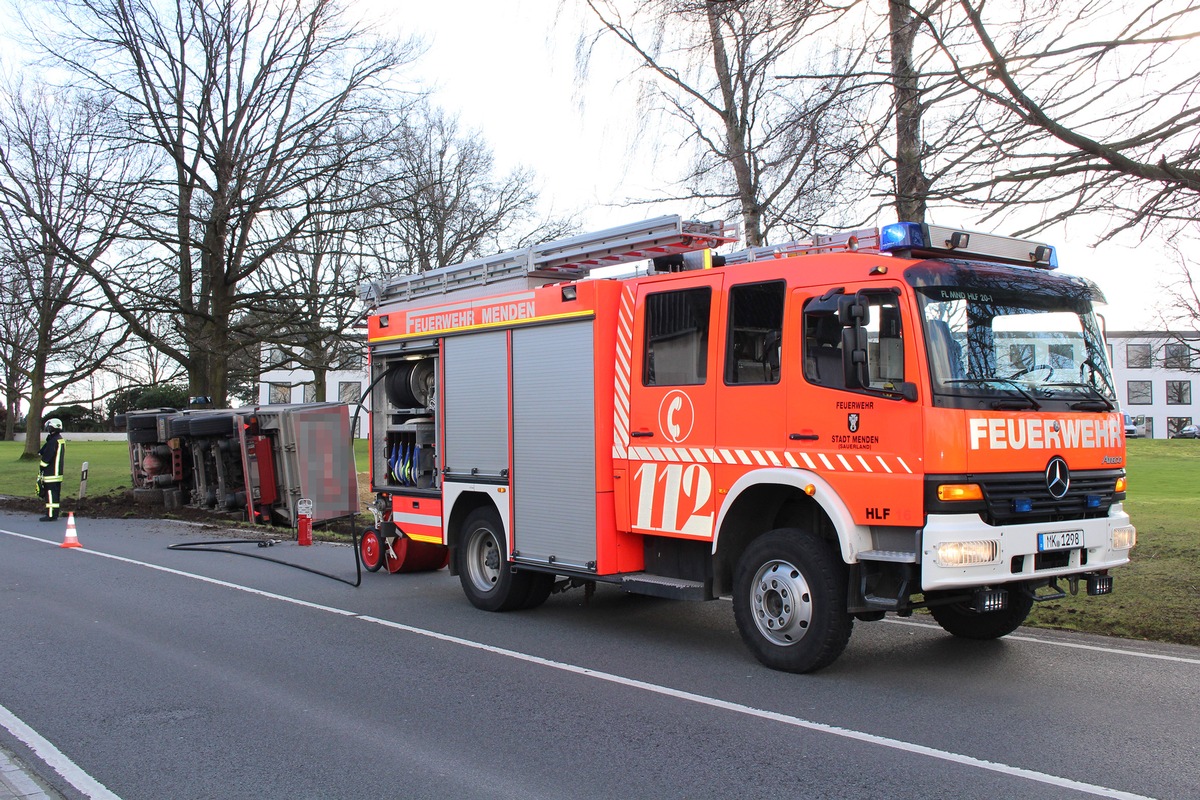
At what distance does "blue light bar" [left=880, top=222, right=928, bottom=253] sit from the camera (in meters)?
6.63

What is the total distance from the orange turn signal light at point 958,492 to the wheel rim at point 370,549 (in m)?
7.40

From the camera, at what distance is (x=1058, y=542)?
650 centimetres

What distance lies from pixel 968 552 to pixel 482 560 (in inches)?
196

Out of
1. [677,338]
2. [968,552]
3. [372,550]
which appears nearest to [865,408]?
[968,552]

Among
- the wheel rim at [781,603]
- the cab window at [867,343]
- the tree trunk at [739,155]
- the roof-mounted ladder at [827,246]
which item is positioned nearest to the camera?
the cab window at [867,343]

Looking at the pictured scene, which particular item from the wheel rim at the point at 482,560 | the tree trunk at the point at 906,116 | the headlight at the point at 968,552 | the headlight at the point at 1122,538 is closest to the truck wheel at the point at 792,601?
the headlight at the point at 968,552

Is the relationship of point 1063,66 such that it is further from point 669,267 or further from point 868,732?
point 868,732

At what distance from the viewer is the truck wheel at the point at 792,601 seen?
658cm

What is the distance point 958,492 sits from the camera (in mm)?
6133

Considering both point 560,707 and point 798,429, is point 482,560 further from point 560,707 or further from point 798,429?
A: point 798,429

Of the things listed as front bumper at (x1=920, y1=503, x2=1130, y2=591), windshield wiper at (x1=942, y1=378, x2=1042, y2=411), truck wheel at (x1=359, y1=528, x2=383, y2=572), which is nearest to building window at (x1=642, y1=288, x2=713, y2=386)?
windshield wiper at (x1=942, y1=378, x2=1042, y2=411)

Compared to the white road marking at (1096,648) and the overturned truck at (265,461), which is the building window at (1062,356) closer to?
the white road marking at (1096,648)

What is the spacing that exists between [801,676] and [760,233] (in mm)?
8070

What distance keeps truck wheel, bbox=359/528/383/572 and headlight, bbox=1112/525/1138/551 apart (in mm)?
7795
